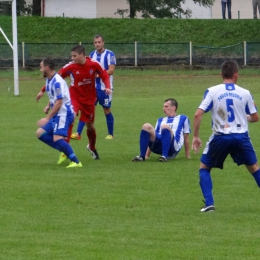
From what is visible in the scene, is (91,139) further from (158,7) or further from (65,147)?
(158,7)

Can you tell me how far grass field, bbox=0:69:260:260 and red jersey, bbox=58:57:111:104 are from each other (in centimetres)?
96

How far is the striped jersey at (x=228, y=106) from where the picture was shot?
→ 7984 mm

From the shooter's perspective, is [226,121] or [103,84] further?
[103,84]

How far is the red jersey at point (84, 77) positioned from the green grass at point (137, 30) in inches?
1239

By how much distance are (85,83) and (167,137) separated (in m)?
1.68

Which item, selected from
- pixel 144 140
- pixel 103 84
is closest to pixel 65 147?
pixel 144 140

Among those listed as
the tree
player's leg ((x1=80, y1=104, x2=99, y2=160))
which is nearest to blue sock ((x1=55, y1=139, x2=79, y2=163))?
player's leg ((x1=80, y1=104, x2=99, y2=160))

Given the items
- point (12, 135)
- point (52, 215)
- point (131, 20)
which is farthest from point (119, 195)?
point (131, 20)

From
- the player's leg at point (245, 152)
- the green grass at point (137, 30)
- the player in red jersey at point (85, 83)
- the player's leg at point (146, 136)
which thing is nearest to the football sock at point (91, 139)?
the player in red jersey at point (85, 83)

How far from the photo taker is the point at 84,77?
12.5 metres

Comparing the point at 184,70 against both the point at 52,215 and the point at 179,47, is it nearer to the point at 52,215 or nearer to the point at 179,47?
the point at 179,47

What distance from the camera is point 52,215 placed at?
808 cm

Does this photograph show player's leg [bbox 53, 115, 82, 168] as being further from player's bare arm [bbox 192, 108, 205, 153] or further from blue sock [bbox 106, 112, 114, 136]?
blue sock [bbox 106, 112, 114, 136]

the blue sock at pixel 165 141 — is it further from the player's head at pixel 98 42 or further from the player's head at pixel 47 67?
the player's head at pixel 98 42
